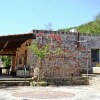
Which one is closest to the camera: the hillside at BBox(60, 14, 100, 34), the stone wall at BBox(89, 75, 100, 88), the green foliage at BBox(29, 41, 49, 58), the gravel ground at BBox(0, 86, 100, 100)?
the gravel ground at BBox(0, 86, 100, 100)

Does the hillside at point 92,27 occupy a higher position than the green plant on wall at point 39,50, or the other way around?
the hillside at point 92,27

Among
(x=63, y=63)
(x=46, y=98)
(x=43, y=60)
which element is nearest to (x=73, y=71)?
(x=63, y=63)

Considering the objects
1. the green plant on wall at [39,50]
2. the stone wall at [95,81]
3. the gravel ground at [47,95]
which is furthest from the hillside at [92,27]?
the gravel ground at [47,95]

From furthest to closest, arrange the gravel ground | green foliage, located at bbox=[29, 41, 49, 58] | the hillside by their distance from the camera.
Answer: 1. the hillside
2. green foliage, located at bbox=[29, 41, 49, 58]
3. the gravel ground

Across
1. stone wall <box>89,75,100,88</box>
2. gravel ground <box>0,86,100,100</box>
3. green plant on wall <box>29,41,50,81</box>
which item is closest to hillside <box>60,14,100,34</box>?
green plant on wall <box>29,41,50,81</box>

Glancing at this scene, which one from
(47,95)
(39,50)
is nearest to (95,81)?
(39,50)

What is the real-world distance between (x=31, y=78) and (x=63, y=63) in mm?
3133

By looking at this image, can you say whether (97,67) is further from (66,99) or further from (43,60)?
(66,99)

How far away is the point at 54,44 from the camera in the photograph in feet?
68.0

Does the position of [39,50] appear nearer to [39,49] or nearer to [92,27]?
[39,49]

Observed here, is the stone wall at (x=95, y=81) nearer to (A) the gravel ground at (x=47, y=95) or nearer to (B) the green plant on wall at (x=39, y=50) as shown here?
(A) the gravel ground at (x=47, y=95)

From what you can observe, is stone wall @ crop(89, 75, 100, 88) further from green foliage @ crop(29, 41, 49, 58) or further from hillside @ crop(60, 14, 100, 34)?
hillside @ crop(60, 14, 100, 34)

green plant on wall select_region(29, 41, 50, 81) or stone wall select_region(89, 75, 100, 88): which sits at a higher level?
green plant on wall select_region(29, 41, 50, 81)

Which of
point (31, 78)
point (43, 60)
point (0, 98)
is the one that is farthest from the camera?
point (43, 60)
